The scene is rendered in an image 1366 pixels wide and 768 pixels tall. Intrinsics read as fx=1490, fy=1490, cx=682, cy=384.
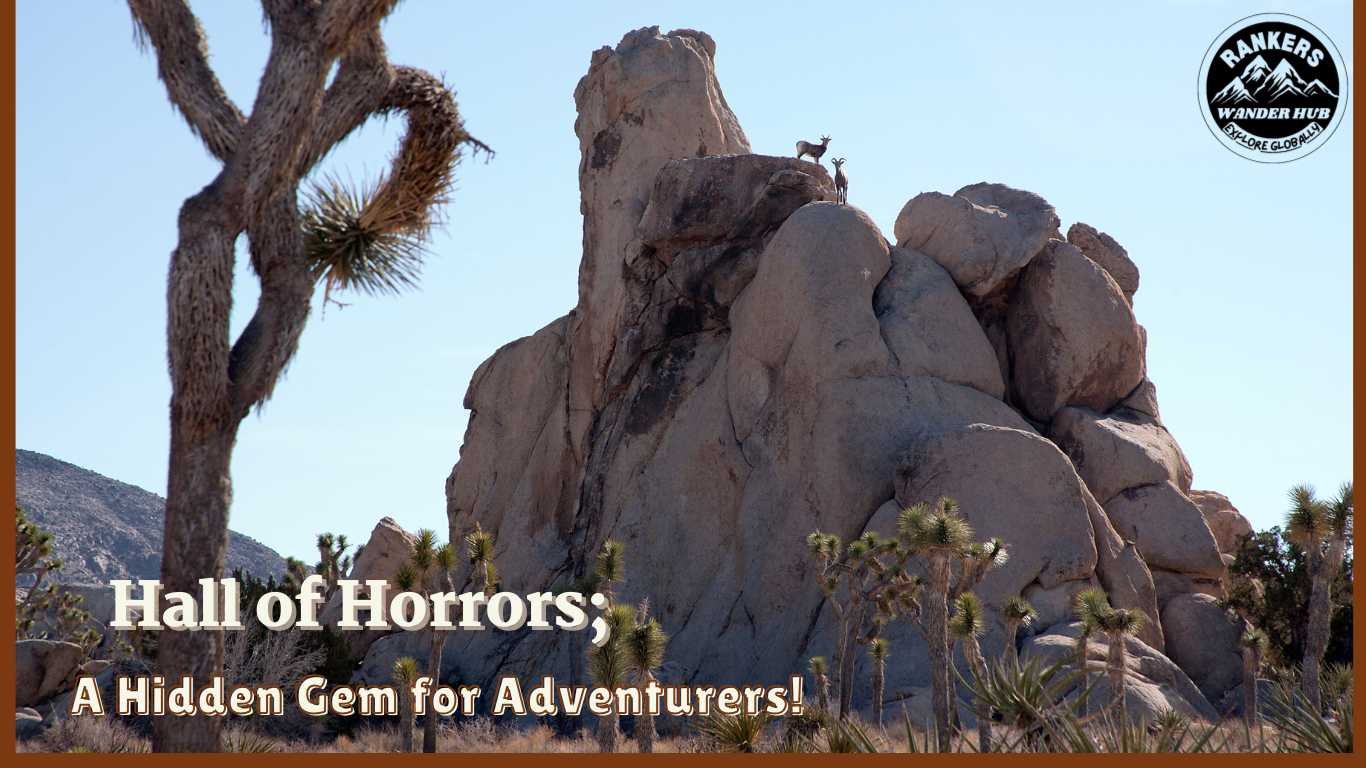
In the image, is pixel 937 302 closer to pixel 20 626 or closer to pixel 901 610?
pixel 901 610

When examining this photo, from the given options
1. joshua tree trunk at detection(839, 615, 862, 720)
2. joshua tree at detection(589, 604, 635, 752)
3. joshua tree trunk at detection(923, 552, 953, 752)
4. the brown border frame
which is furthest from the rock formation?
the brown border frame

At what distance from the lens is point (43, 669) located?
36.8 meters

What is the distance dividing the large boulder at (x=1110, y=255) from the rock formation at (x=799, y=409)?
0.07m

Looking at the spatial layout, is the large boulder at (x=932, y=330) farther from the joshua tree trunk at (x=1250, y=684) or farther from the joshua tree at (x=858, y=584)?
the joshua tree trunk at (x=1250, y=684)

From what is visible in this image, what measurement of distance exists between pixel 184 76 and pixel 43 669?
90.4 feet

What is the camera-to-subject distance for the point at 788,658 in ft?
114

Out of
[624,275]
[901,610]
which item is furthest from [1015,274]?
[901,610]

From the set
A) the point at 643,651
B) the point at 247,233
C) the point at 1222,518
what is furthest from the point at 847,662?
the point at 1222,518

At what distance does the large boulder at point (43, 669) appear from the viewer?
36250 mm

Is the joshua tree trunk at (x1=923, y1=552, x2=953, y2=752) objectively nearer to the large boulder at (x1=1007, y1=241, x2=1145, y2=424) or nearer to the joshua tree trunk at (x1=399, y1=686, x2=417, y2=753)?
the joshua tree trunk at (x1=399, y1=686, x2=417, y2=753)

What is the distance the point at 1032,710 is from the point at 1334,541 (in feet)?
70.2

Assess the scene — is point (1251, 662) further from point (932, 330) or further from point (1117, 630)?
point (932, 330)

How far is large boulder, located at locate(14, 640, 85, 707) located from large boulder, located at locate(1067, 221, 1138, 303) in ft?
101

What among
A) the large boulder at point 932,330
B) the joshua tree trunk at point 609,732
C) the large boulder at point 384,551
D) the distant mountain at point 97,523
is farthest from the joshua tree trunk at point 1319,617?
the distant mountain at point 97,523
